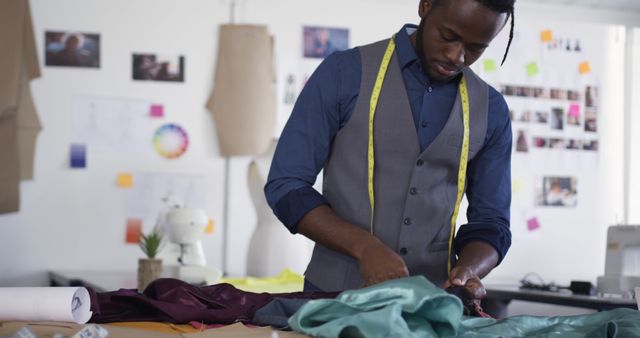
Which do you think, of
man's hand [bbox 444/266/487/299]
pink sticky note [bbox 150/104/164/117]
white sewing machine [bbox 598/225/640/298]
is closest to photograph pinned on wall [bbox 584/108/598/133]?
white sewing machine [bbox 598/225/640/298]

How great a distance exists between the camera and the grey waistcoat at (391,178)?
189cm

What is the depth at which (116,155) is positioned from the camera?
4.68 meters

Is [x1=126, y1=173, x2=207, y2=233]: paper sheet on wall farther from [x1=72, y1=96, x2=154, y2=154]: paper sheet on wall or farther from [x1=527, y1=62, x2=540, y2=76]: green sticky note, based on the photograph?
[x1=527, y1=62, x2=540, y2=76]: green sticky note

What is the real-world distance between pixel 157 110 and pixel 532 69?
2.15m

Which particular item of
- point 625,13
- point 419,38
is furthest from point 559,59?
point 419,38

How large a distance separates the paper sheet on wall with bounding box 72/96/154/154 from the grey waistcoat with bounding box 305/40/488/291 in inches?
115

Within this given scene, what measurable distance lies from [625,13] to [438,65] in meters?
4.06

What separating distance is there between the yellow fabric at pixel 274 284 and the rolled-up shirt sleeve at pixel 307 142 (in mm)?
1516

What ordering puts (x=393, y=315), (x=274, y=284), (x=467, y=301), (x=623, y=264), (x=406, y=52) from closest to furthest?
(x=393, y=315) < (x=467, y=301) < (x=406, y=52) < (x=274, y=284) < (x=623, y=264)

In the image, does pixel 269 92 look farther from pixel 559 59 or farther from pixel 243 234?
pixel 559 59

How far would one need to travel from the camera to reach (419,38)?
1.88 m

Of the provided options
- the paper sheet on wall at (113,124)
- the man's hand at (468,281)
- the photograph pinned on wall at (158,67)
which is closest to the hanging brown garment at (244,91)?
the photograph pinned on wall at (158,67)

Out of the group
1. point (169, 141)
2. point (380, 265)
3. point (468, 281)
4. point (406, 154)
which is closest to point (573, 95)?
point (169, 141)

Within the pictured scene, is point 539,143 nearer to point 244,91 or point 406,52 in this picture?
point 244,91
